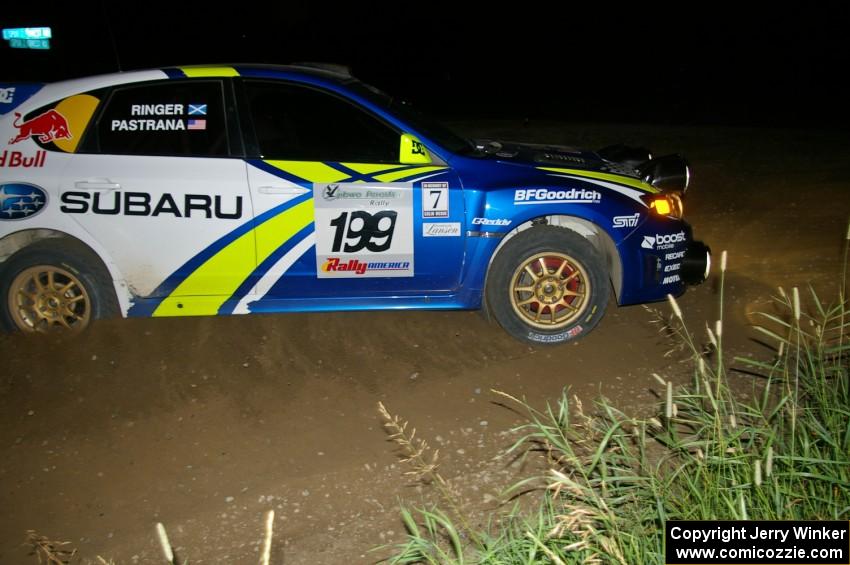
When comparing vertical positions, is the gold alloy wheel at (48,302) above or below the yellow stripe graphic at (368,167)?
below

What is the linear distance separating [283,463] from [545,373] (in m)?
1.78

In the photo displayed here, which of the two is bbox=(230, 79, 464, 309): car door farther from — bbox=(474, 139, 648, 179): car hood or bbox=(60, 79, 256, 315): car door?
bbox=(474, 139, 648, 179): car hood

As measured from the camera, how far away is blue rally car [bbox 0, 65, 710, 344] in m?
4.79

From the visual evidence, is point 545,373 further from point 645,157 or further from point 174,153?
point 174,153

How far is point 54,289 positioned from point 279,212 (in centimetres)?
165

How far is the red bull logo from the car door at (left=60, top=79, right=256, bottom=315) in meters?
0.18

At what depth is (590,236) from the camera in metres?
5.27

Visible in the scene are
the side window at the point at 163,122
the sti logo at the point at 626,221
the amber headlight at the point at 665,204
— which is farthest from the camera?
the amber headlight at the point at 665,204

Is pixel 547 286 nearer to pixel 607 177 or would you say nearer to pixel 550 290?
pixel 550 290

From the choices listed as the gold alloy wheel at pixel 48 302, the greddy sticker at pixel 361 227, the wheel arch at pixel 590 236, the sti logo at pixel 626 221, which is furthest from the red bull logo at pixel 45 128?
the sti logo at pixel 626 221

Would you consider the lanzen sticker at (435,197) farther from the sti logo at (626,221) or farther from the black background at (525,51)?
the black background at (525,51)

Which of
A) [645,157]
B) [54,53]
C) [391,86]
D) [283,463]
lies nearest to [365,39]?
[391,86]

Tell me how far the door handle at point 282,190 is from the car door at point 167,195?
0.12m

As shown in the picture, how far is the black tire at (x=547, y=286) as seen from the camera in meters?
4.95
